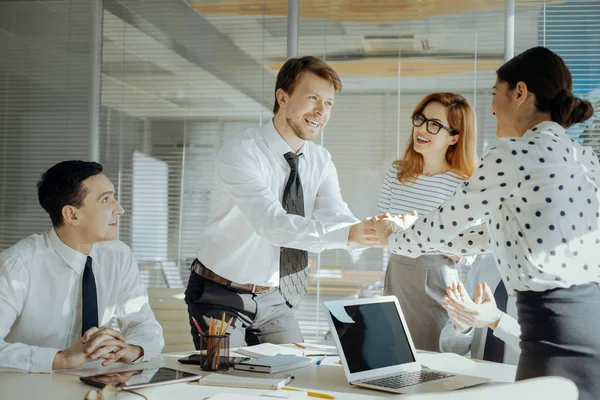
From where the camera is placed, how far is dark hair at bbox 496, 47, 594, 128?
1960 mm

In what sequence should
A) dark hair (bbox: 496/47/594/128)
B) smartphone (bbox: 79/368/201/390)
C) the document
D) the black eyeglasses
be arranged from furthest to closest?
the black eyeglasses < dark hair (bbox: 496/47/594/128) < smartphone (bbox: 79/368/201/390) < the document

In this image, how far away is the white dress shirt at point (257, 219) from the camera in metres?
2.80

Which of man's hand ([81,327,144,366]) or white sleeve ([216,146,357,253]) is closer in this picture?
man's hand ([81,327,144,366])

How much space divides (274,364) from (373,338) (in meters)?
0.30

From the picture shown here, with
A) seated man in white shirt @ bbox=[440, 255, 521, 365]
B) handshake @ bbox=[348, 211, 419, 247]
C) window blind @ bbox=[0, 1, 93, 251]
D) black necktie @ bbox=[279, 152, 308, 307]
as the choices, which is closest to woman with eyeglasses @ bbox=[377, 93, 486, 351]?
seated man in white shirt @ bbox=[440, 255, 521, 365]

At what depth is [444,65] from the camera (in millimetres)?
4719

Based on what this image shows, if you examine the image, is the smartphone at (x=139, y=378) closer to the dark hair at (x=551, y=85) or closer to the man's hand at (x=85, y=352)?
the man's hand at (x=85, y=352)

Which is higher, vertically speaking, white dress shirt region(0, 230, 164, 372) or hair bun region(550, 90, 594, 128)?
hair bun region(550, 90, 594, 128)

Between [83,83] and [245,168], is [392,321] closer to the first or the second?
[245,168]

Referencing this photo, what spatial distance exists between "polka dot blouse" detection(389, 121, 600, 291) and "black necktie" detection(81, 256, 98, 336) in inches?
49.2

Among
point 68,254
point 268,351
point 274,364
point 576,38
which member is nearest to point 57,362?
point 68,254

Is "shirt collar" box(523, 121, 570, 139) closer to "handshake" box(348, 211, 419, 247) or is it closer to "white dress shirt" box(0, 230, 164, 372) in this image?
"handshake" box(348, 211, 419, 247)

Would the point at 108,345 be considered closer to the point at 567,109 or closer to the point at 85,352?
the point at 85,352

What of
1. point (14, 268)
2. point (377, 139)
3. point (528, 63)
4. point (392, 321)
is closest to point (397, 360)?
point (392, 321)
